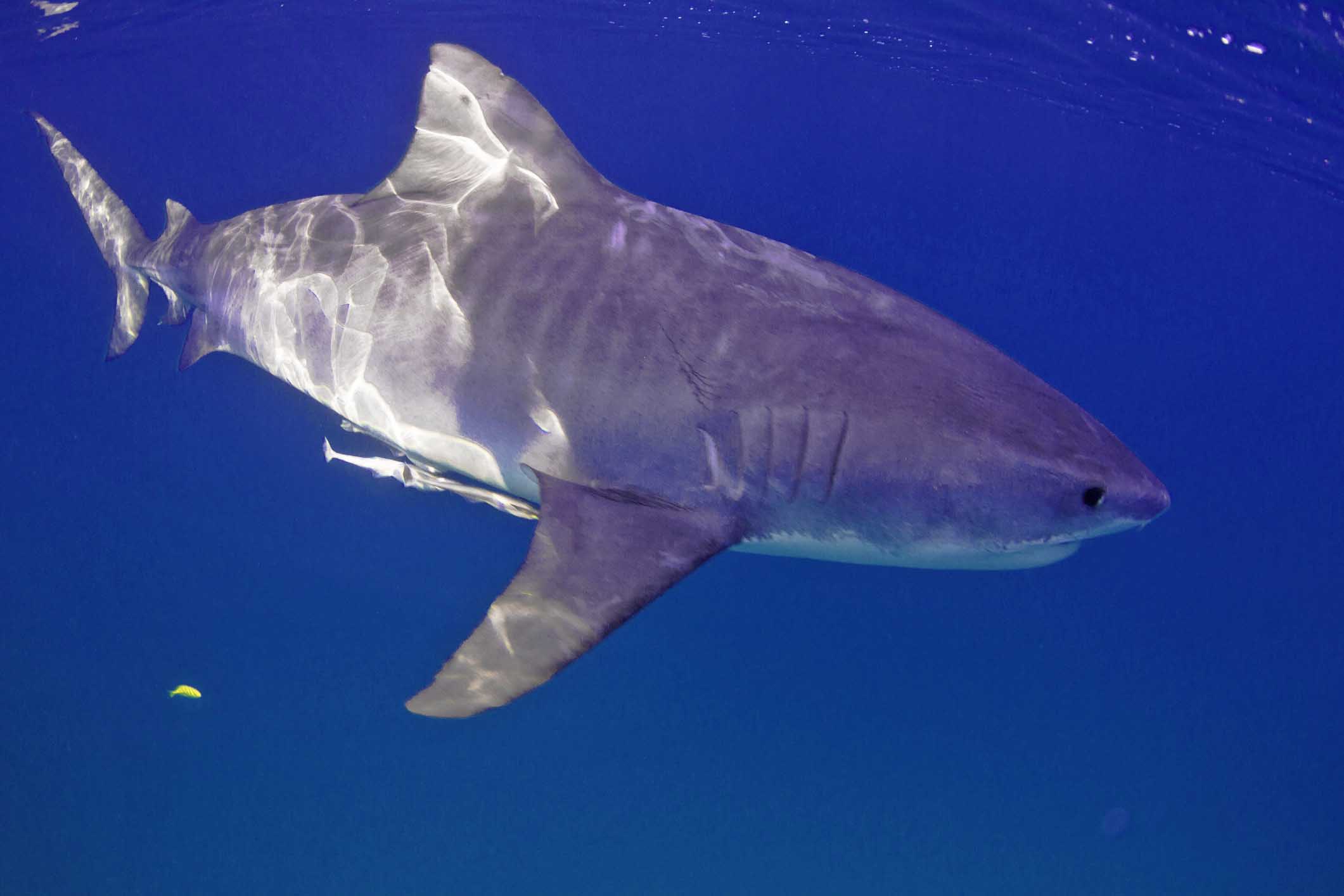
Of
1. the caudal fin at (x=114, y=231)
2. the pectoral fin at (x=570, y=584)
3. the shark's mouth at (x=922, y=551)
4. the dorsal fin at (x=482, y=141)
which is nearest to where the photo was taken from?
the pectoral fin at (x=570, y=584)

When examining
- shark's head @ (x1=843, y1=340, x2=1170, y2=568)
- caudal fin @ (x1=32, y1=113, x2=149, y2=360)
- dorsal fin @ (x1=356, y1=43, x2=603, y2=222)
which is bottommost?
caudal fin @ (x1=32, y1=113, x2=149, y2=360)

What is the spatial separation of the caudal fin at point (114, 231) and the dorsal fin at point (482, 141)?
3.98 metres

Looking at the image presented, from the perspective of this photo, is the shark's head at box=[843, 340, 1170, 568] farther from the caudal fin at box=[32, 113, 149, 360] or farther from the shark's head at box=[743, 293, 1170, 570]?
the caudal fin at box=[32, 113, 149, 360]

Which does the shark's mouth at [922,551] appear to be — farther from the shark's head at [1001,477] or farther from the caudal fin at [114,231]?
the caudal fin at [114,231]

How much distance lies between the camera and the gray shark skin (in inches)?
117

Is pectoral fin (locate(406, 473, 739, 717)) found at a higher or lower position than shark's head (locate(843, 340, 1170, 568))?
lower

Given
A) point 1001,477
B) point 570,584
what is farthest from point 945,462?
point 570,584

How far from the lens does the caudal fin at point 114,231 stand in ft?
22.1

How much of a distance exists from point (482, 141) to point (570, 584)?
259cm

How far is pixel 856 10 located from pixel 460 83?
13.4 metres

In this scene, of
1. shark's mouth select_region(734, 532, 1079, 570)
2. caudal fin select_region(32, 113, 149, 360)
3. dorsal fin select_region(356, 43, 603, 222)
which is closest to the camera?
shark's mouth select_region(734, 532, 1079, 570)

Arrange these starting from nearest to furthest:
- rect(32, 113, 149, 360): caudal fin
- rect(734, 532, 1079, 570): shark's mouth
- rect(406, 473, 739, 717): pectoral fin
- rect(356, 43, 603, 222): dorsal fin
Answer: rect(406, 473, 739, 717): pectoral fin
rect(734, 532, 1079, 570): shark's mouth
rect(356, 43, 603, 222): dorsal fin
rect(32, 113, 149, 360): caudal fin

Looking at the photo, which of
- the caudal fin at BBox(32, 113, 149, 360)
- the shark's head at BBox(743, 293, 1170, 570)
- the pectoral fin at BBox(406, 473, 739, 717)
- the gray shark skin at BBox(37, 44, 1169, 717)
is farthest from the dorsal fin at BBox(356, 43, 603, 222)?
the caudal fin at BBox(32, 113, 149, 360)

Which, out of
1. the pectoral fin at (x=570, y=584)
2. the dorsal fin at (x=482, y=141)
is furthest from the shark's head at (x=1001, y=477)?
the dorsal fin at (x=482, y=141)
